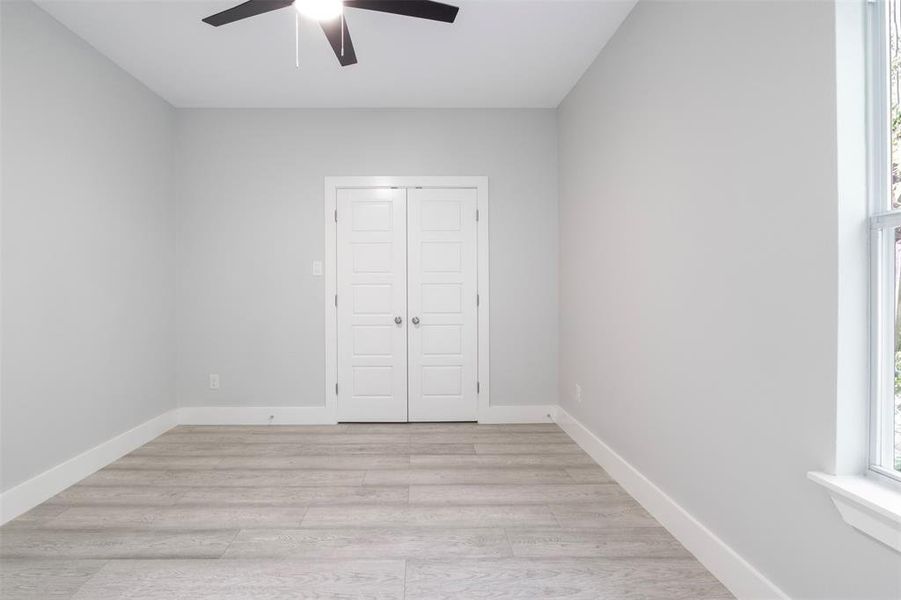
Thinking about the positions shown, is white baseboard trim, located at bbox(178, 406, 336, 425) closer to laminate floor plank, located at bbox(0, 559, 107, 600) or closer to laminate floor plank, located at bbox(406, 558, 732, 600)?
laminate floor plank, located at bbox(0, 559, 107, 600)

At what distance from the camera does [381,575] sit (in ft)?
5.94

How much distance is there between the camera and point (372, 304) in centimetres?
398

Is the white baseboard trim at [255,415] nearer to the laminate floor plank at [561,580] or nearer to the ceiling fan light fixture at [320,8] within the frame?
the laminate floor plank at [561,580]

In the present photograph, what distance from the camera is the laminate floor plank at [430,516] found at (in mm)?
2209

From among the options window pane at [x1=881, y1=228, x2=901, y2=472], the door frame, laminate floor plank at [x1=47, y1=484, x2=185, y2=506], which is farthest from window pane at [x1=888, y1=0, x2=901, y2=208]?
laminate floor plank at [x1=47, y1=484, x2=185, y2=506]

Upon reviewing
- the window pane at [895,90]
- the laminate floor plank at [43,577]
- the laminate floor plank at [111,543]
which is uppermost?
the window pane at [895,90]

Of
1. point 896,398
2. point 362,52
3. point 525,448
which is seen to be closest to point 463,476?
point 525,448

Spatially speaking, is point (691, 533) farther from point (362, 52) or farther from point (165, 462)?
point (362, 52)

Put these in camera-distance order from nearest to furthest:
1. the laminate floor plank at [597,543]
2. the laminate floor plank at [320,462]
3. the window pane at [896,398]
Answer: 1. the window pane at [896,398]
2. the laminate floor plank at [597,543]
3. the laminate floor plank at [320,462]

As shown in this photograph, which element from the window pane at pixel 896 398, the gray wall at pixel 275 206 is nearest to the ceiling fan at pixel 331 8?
the gray wall at pixel 275 206

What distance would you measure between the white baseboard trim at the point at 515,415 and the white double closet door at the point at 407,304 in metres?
0.13

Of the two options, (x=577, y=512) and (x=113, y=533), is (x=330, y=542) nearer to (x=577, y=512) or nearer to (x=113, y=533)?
(x=113, y=533)

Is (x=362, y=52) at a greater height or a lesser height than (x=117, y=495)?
greater

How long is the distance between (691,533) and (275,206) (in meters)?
3.74
